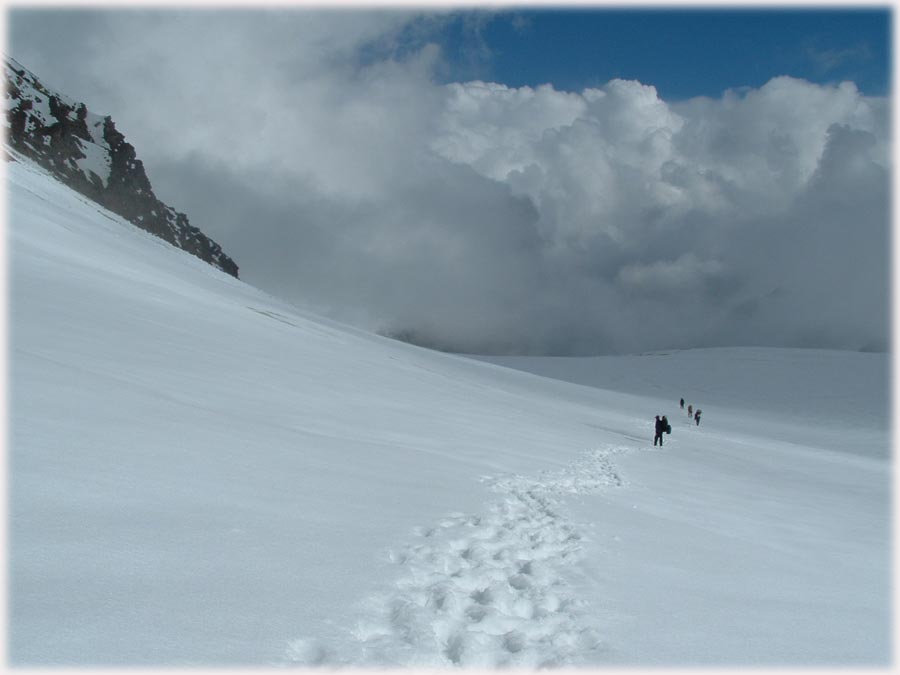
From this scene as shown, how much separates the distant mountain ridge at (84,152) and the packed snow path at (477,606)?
114m

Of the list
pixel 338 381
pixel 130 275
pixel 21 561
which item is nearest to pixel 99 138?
pixel 130 275

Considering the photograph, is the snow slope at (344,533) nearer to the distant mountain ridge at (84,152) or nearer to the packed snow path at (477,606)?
the packed snow path at (477,606)

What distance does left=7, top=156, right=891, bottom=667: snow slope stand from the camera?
4000 mm

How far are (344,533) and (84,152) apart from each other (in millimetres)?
160762

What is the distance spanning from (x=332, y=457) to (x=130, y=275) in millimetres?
15457

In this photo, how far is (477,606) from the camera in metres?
4.79

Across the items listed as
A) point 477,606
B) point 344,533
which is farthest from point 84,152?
point 477,606

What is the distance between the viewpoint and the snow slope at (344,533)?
13.1 feet

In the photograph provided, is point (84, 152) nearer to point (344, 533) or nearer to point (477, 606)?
point (344, 533)

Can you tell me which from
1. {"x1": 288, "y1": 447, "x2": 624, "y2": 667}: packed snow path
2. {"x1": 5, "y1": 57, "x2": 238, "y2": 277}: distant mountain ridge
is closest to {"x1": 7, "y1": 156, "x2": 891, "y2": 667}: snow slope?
{"x1": 288, "y1": 447, "x2": 624, "y2": 667}: packed snow path

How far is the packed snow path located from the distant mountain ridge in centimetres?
11436

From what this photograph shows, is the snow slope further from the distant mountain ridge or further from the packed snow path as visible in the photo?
the distant mountain ridge

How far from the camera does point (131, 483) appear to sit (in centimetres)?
556

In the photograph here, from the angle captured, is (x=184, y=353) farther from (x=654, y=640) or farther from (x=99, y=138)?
(x=99, y=138)
